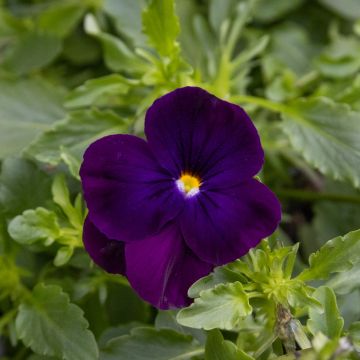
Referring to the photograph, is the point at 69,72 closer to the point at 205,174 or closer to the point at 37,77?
the point at 37,77

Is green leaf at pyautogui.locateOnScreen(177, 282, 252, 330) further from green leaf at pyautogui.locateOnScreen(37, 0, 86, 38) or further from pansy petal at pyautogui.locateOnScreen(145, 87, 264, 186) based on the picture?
green leaf at pyautogui.locateOnScreen(37, 0, 86, 38)

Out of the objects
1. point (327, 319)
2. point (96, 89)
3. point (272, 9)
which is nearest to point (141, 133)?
point (96, 89)

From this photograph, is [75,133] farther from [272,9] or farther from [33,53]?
[272,9]

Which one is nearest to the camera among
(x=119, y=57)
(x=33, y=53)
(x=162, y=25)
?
(x=162, y=25)

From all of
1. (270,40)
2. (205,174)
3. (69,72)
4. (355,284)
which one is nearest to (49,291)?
(205,174)

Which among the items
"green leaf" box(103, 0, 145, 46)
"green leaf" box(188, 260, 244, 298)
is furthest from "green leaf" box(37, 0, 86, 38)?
"green leaf" box(188, 260, 244, 298)

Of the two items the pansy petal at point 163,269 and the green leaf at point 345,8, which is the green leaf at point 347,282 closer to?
the pansy petal at point 163,269
